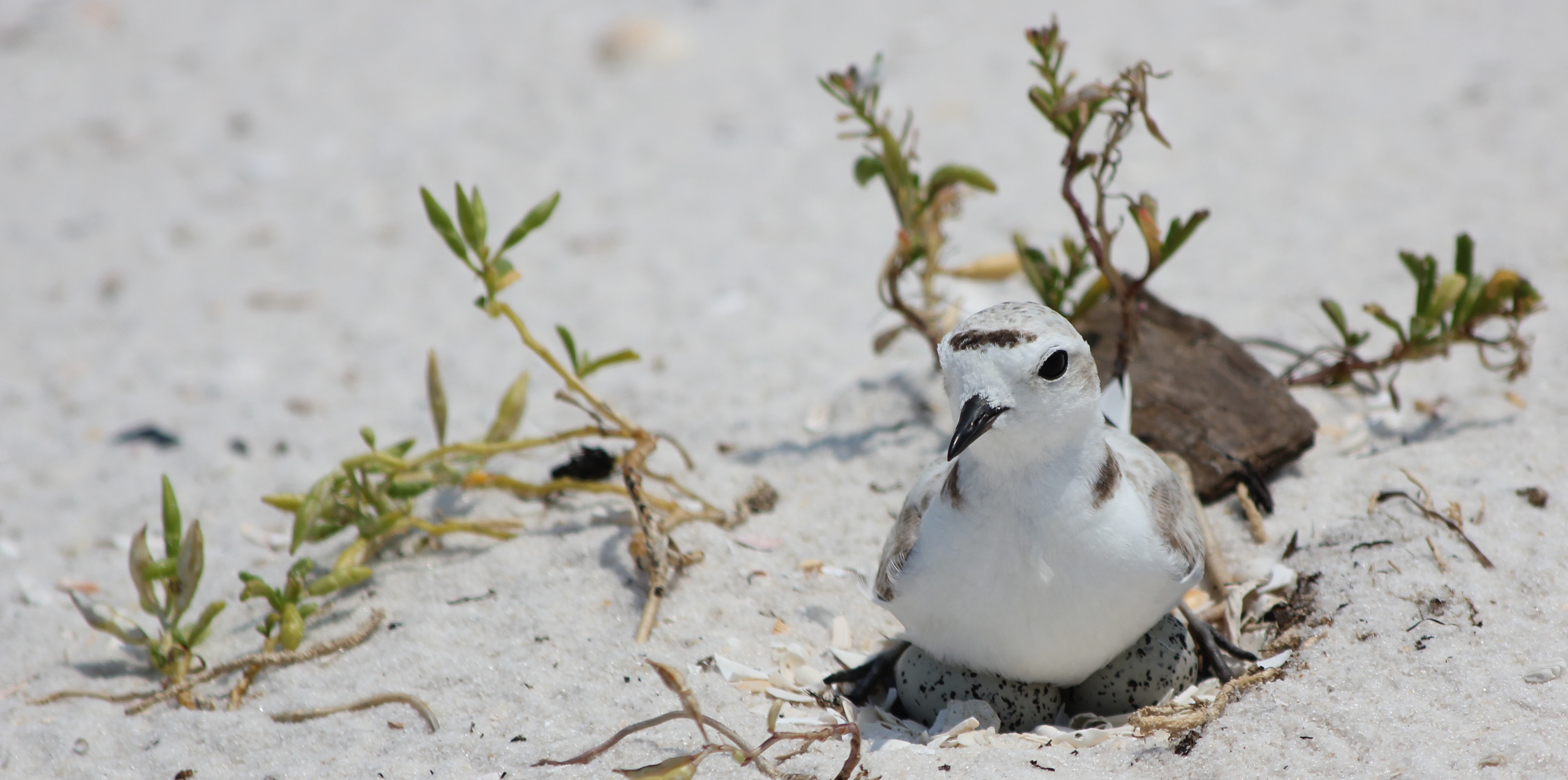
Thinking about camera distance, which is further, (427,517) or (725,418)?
(725,418)

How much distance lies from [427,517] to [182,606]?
0.95 metres

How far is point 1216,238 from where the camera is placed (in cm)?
636

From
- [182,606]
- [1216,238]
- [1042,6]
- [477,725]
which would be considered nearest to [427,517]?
[182,606]

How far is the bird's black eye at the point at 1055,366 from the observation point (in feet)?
9.77

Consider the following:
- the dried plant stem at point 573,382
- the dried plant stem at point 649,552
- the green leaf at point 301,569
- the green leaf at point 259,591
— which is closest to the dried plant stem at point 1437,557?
the dried plant stem at point 649,552

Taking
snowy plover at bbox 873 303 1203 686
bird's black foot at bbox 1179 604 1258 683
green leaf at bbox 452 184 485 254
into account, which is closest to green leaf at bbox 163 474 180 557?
green leaf at bbox 452 184 485 254

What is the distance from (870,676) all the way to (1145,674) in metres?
0.82

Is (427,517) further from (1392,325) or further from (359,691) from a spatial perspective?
(1392,325)

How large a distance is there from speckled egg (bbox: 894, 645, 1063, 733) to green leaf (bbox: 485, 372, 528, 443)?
172 centimetres

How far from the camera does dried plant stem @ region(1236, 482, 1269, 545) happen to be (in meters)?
4.09

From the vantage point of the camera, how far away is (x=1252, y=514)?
4.16 meters

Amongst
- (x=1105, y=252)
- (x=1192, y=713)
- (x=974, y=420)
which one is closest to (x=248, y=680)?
(x=974, y=420)

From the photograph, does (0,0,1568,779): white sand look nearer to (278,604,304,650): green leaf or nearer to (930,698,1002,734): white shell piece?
(278,604,304,650): green leaf

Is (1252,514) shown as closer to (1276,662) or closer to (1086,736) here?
(1276,662)
